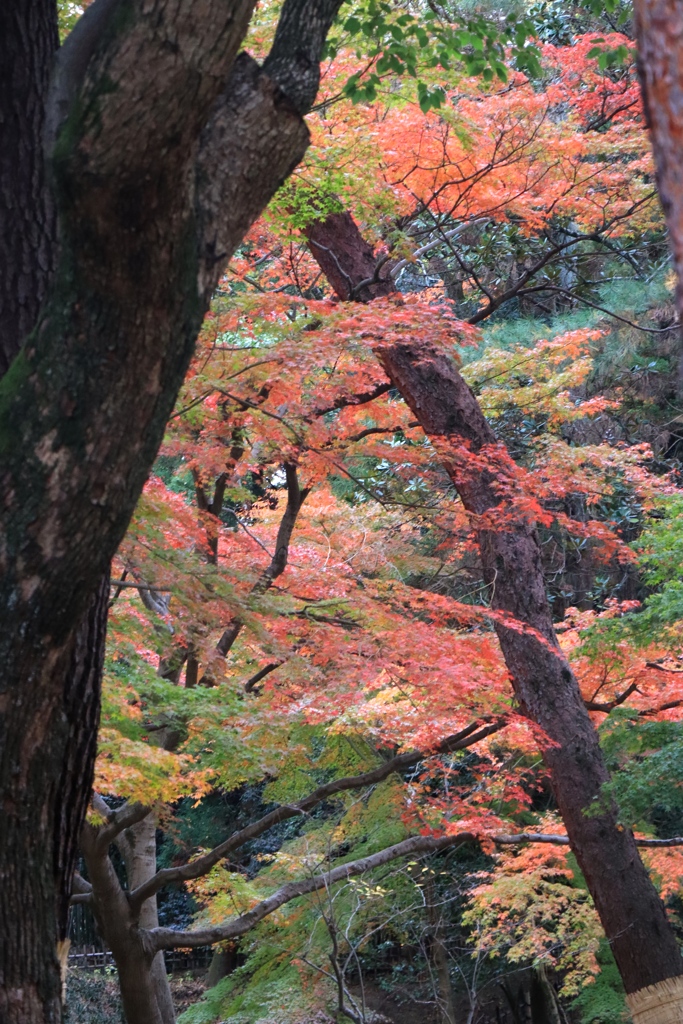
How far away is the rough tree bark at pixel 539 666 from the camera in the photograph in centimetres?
619

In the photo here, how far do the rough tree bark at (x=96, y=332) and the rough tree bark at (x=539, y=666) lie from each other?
3689mm

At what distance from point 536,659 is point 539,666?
0.18ft

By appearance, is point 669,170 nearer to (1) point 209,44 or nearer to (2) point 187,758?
(1) point 209,44

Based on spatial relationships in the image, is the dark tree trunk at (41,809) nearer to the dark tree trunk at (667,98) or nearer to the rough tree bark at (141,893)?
the dark tree trunk at (667,98)

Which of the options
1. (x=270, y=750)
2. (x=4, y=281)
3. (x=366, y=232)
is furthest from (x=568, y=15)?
(x=4, y=281)

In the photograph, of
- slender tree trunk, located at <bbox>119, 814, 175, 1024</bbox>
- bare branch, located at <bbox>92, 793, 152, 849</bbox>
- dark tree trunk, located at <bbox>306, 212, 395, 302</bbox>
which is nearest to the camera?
bare branch, located at <bbox>92, 793, 152, 849</bbox>

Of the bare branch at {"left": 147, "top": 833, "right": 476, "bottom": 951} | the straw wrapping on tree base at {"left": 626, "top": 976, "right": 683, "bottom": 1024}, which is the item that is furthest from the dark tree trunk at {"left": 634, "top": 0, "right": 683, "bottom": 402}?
the straw wrapping on tree base at {"left": 626, "top": 976, "right": 683, "bottom": 1024}

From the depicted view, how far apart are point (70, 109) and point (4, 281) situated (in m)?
0.95

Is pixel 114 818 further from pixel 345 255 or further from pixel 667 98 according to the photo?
pixel 667 98

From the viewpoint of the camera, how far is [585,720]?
261 inches

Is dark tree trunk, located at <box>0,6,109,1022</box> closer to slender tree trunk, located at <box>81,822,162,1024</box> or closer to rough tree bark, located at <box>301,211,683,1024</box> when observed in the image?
rough tree bark, located at <box>301,211,683,1024</box>

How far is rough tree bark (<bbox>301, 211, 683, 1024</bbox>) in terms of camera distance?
6188mm

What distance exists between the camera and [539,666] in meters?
6.69

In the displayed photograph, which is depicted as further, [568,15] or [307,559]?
[568,15]
